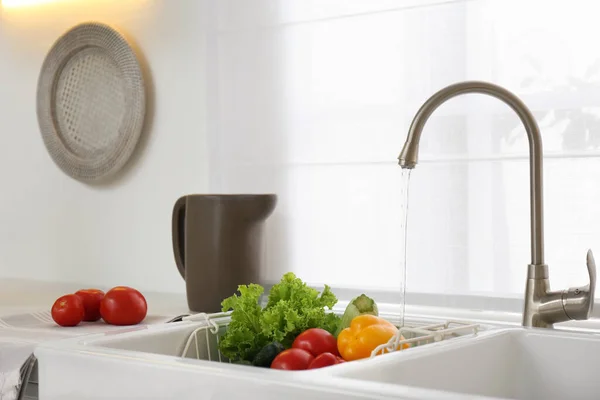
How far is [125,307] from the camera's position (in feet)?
5.67

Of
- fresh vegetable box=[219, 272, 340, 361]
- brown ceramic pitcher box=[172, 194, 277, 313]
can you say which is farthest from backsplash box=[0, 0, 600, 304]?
fresh vegetable box=[219, 272, 340, 361]

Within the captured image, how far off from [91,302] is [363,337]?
32.4 inches

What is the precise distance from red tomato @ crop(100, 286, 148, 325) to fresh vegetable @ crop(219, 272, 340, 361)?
426 millimetres

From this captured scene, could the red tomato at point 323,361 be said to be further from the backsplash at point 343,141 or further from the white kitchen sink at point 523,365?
the backsplash at point 343,141

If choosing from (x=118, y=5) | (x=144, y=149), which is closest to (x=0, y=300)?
(x=144, y=149)

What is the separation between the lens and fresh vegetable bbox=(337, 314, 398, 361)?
1144mm

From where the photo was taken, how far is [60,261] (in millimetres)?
2504

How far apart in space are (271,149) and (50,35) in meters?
0.83

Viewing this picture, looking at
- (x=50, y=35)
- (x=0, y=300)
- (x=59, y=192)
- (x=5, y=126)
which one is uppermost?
(x=50, y=35)

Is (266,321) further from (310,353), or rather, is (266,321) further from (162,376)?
(162,376)

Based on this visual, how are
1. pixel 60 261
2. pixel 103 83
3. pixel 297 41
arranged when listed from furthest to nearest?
1. pixel 60 261
2. pixel 103 83
3. pixel 297 41

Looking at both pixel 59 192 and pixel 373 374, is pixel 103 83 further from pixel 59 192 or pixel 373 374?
pixel 373 374

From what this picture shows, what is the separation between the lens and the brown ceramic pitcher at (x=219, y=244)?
Result: 191 cm

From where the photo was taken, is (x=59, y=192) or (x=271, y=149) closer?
(x=271, y=149)
